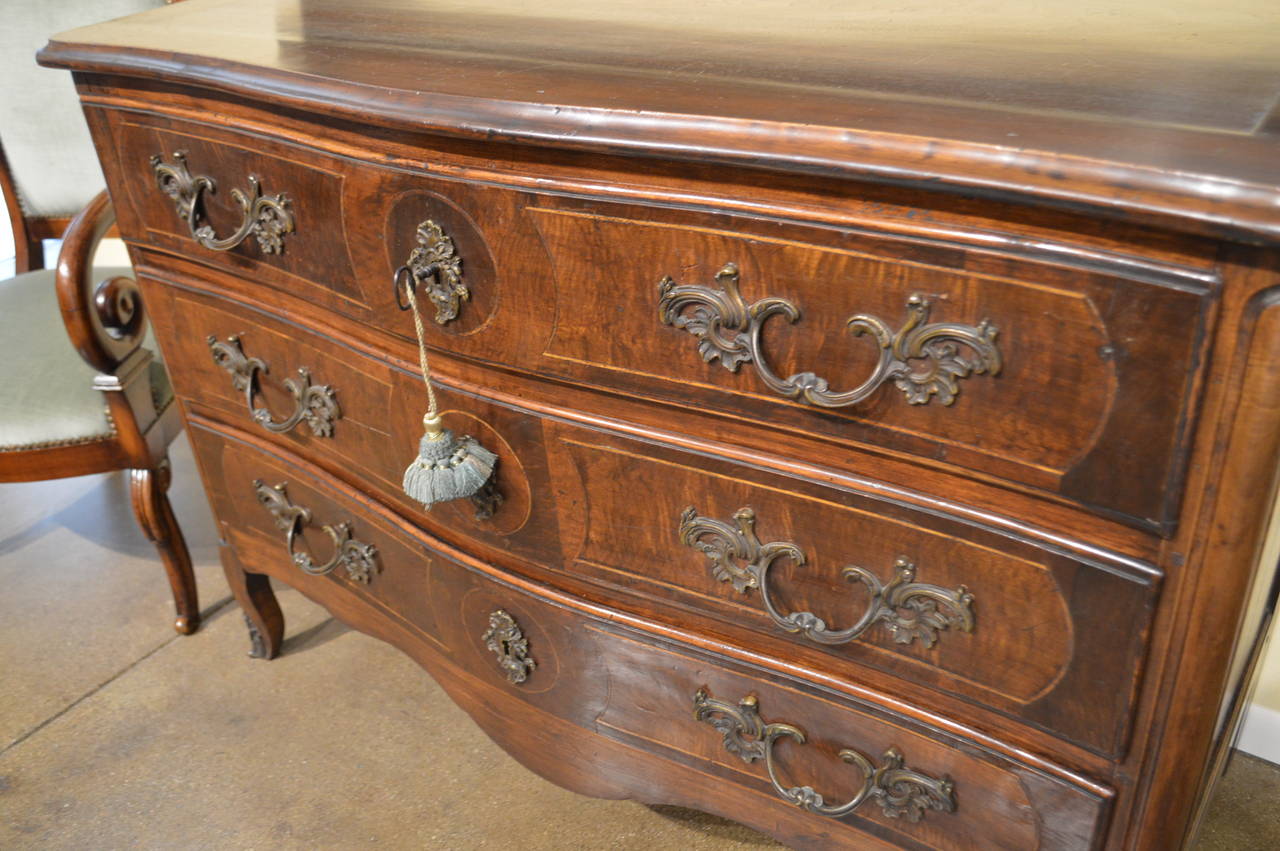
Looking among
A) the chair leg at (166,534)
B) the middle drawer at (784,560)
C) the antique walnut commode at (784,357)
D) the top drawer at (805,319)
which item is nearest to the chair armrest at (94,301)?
the chair leg at (166,534)

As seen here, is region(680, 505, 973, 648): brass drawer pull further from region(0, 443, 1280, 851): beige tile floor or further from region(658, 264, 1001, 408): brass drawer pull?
region(0, 443, 1280, 851): beige tile floor

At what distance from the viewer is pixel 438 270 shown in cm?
91

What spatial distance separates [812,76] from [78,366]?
125cm

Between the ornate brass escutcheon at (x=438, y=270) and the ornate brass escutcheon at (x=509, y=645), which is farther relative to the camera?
the ornate brass escutcheon at (x=509, y=645)

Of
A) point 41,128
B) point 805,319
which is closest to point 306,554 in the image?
point 805,319

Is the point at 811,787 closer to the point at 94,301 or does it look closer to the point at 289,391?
the point at 289,391

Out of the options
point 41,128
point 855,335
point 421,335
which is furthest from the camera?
point 41,128

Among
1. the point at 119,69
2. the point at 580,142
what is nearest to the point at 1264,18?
the point at 580,142

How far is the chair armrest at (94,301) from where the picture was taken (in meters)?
1.46

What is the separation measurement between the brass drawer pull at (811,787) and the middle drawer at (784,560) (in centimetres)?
7

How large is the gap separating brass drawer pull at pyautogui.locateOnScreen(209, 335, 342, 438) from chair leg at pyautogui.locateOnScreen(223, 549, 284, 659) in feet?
1.20

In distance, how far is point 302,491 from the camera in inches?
50.1

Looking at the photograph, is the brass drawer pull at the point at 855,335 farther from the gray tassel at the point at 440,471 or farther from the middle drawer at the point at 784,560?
the gray tassel at the point at 440,471

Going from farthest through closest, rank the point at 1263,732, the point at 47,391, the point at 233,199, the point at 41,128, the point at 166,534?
the point at 41,128 → the point at 166,534 → the point at 47,391 → the point at 1263,732 → the point at 233,199
